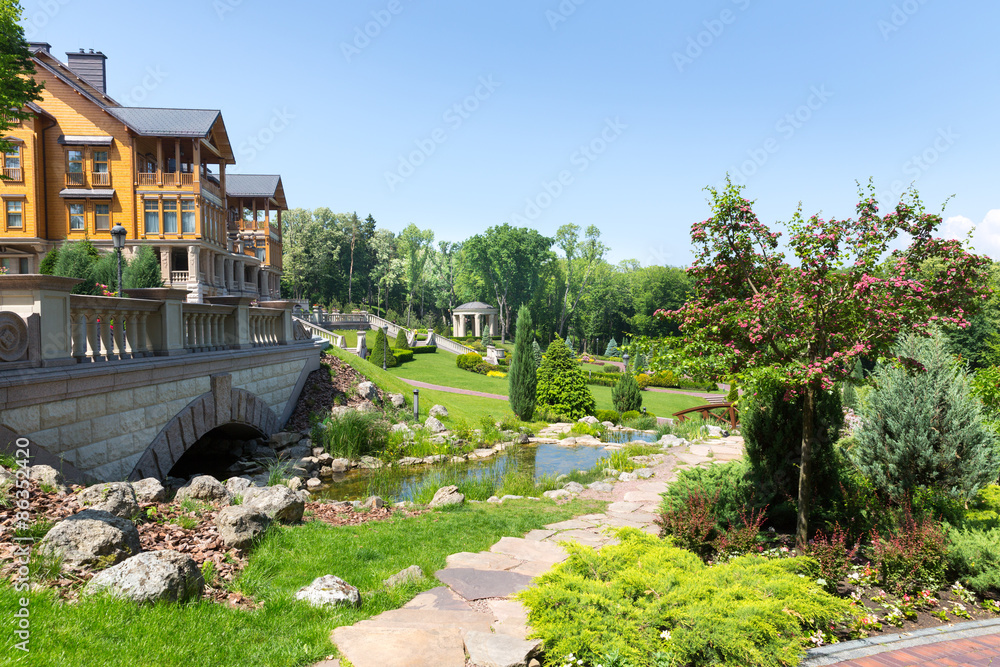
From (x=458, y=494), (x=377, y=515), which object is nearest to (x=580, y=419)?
(x=458, y=494)

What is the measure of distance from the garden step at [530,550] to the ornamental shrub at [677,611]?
3.98 feet

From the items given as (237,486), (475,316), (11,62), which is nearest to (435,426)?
(237,486)

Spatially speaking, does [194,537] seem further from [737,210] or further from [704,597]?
[737,210]

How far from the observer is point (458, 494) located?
8969 millimetres

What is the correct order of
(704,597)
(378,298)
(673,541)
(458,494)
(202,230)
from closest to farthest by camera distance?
(704,597) → (673,541) → (458,494) → (202,230) → (378,298)

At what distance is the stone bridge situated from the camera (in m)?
6.25

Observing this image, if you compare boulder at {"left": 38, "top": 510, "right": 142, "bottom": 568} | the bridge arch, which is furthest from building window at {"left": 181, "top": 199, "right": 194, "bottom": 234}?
boulder at {"left": 38, "top": 510, "right": 142, "bottom": 568}

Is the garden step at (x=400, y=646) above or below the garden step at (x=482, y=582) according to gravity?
above

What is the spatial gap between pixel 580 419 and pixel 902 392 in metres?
14.5

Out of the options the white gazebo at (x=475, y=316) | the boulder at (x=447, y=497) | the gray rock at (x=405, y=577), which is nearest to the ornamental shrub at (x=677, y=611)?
the gray rock at (x=405, y=577)

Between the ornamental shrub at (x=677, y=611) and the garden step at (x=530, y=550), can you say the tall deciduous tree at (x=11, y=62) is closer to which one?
the garden step at (x=530, y=550)

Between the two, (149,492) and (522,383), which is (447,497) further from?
(522,383)

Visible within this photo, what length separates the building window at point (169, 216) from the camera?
29125 millimetres
